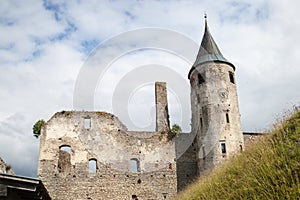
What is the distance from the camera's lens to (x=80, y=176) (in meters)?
24.2

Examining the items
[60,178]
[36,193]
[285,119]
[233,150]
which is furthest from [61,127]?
[285,119]

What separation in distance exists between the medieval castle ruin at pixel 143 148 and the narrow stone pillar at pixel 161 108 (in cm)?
37

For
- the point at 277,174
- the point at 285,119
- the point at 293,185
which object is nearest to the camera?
the point at 293,185

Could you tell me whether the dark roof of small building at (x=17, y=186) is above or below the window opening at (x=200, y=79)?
below

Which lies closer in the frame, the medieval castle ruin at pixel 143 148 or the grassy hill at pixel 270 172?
the grassy hill at pixel 270 172

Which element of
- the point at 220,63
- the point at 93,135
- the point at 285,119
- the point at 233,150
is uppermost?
the point at 220,63

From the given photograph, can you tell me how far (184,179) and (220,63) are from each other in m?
9.19

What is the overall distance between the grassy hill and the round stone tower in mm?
13452

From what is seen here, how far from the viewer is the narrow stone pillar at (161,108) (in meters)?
27.1

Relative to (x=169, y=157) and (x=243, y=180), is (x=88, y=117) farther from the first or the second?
(x=243, y=180)

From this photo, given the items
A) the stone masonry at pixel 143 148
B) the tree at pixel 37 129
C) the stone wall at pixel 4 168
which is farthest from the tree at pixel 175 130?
the stone wall at pixel 4 168

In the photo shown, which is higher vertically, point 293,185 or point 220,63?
point 220,63

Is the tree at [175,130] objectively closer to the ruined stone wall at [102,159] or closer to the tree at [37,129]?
the ruined stone wall at [102,159]

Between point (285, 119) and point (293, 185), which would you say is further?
point (285, 119)
